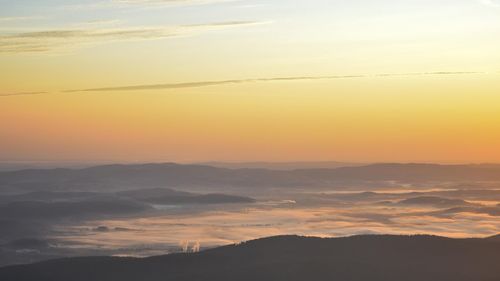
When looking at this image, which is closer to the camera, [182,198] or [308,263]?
[308,263]

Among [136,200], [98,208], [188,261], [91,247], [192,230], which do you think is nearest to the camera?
[188,261]

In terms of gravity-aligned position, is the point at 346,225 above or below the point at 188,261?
above

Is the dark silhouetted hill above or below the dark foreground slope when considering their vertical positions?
above

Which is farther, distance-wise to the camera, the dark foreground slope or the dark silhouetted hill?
the dark silhouetted hill

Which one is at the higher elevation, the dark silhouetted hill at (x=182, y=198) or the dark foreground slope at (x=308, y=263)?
the dark silhouetted hill at (x=182, y=198)

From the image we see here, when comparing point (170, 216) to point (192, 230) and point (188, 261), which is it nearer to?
point (192, 230)

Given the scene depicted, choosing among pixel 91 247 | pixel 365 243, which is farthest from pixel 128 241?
pixel 365 243

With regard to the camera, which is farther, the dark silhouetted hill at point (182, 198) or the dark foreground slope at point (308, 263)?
the dark silhouetted hill at point (182, 198)

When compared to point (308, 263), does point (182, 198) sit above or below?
above
